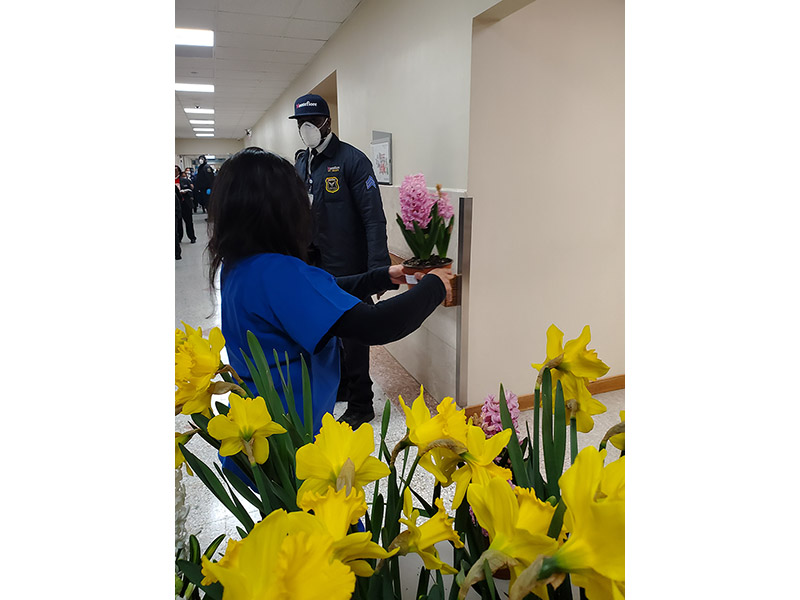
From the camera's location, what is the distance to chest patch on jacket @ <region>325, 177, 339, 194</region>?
9.67 ft

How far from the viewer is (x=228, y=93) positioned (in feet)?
28.0

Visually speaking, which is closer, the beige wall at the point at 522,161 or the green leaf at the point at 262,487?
the green leaf at the point at 262,487

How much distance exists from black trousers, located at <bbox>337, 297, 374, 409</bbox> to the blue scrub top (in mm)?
1666

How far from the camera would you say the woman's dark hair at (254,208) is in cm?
124

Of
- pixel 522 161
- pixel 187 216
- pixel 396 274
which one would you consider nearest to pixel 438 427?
pixel 396 274

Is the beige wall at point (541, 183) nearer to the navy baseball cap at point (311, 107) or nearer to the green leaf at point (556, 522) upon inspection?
the navy baseball cap at point (311, 107)

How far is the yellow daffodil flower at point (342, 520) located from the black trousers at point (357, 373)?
8.56 feet

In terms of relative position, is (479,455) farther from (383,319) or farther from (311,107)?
(311,107)

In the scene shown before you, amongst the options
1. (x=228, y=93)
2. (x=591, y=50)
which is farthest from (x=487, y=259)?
(x=228, y=93)

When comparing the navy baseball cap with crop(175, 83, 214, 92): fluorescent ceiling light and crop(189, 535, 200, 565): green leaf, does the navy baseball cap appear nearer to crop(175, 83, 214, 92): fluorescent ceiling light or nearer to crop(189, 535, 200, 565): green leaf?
crop(189, 535, 200, 565): green leaf

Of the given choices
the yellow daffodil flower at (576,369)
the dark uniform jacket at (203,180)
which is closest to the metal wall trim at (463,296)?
the yellow daffodil flower at (576,369)

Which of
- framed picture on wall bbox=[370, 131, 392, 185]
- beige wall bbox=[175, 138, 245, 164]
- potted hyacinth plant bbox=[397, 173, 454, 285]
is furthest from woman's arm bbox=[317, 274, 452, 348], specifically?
beige wall bbox=[175, 138, 245, 164]

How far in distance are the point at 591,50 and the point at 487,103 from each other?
2.16ft
